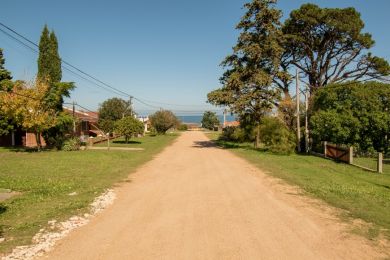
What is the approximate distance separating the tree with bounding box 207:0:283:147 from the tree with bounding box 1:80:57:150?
14.3 m

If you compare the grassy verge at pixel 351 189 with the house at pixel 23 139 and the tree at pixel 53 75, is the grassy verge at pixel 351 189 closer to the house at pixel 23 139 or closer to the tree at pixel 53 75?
the tree at pixel 53 75

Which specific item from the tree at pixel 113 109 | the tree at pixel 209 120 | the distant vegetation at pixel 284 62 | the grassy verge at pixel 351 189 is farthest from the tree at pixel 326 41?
the tree at pixel 209 120

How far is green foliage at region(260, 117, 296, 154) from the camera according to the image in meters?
28.3

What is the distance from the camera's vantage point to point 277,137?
28.9 meters

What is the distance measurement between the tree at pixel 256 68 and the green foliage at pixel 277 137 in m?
2.34

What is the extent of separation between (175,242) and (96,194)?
5394mm

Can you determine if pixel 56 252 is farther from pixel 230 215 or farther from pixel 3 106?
pixel 3 106

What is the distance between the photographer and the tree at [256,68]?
32719 mm

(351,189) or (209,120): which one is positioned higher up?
(209,120)

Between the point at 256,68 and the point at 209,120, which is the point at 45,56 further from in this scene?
the point at 209,120

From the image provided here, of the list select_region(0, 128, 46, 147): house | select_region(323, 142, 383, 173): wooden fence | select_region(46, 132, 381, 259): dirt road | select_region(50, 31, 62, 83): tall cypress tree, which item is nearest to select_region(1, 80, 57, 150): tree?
select_region(50, 31, 62, 83): tall cypress tree

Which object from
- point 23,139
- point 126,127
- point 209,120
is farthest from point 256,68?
point 209,120

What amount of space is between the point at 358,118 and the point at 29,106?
2481 cm

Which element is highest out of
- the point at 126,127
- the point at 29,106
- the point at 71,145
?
the point at 29,106
